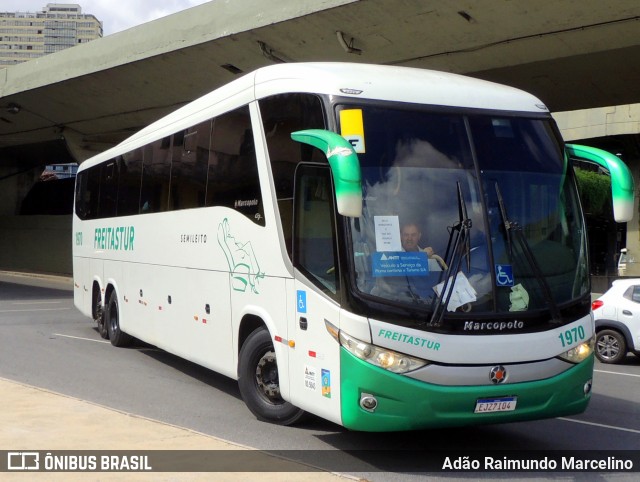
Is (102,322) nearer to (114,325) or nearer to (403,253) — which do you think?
(114,325)

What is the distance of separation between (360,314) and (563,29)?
12.4 meters

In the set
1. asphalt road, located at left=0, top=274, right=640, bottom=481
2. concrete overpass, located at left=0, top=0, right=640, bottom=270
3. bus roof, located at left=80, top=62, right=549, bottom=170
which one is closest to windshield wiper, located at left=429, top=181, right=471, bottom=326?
bus roof, located at left=80, top=62, right=549, bottom=170

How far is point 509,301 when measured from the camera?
712cm

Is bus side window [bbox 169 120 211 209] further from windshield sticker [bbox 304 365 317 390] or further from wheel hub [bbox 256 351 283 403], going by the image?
windshield sticker [bbox 304 365 317 390]

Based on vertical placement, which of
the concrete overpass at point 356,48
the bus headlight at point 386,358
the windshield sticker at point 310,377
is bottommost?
the windshield sticker at point 310,377

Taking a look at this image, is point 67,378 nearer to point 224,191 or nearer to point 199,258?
point 199,258

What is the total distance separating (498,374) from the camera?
23.1 feet

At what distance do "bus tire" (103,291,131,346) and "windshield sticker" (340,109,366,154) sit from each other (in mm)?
8394

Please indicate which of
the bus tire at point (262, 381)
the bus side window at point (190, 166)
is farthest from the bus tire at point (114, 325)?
the bus tire at point (262, 381)

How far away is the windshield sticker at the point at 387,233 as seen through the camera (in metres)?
6.98

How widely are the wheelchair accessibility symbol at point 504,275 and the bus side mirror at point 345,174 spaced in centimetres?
138

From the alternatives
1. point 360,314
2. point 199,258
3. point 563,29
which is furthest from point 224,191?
point 563,29

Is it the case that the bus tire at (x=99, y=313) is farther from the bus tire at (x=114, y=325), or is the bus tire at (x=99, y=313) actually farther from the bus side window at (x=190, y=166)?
the bus side window at (x=190, y=166)

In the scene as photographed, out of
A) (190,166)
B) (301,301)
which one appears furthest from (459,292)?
(190,166)
